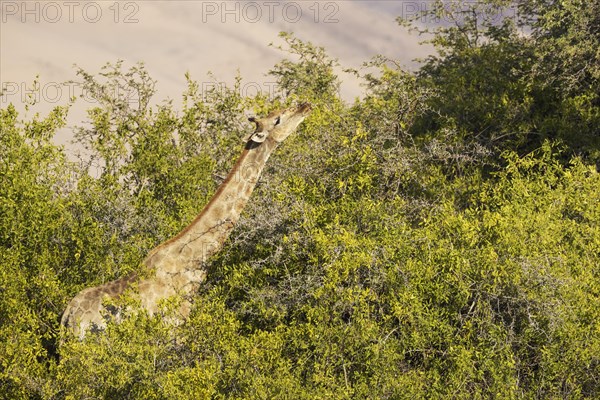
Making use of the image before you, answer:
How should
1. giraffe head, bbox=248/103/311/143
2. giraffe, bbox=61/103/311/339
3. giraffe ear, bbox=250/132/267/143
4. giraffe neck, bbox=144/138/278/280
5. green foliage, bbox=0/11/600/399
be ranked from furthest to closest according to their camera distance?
giraffe head, bbox=248/103/311/143
giraffe ear, bbox=250/132/267/143
giraffe neck, bbox=144/138/278/280
giraffe, bbox=61/103/311/339
green foliage, bbox=0/11/600/399

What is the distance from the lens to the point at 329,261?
9.81 metres

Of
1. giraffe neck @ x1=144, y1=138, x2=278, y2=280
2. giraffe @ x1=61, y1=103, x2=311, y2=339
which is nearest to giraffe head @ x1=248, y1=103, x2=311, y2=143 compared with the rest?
giraffe @ x1=61, y1=103, x2=311, y2=339

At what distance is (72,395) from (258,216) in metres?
3.29

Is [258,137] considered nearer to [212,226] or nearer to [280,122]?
[280,122]

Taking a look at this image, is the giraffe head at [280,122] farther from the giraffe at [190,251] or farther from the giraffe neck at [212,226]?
the giraffe neck at [212,226]

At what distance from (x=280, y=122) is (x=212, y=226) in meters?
1.74

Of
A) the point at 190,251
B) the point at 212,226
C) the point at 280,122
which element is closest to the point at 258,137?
the point at 280,122

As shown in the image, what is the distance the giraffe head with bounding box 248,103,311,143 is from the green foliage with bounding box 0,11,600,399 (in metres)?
0.69

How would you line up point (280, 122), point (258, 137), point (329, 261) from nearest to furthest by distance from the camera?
point (329, 261) < point (258, 137) < point (280, 122)

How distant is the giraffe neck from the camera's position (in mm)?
10359

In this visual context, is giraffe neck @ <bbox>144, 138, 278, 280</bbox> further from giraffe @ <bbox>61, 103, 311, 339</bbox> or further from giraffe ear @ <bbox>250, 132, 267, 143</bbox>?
giraffe ear @ <bbox>250, 132, 267, 143</bbox>

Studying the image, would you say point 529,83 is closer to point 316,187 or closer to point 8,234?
point 316,187

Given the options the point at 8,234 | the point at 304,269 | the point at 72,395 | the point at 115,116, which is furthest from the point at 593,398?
the point at 115,116

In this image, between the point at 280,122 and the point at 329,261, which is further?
the point at 280,122
